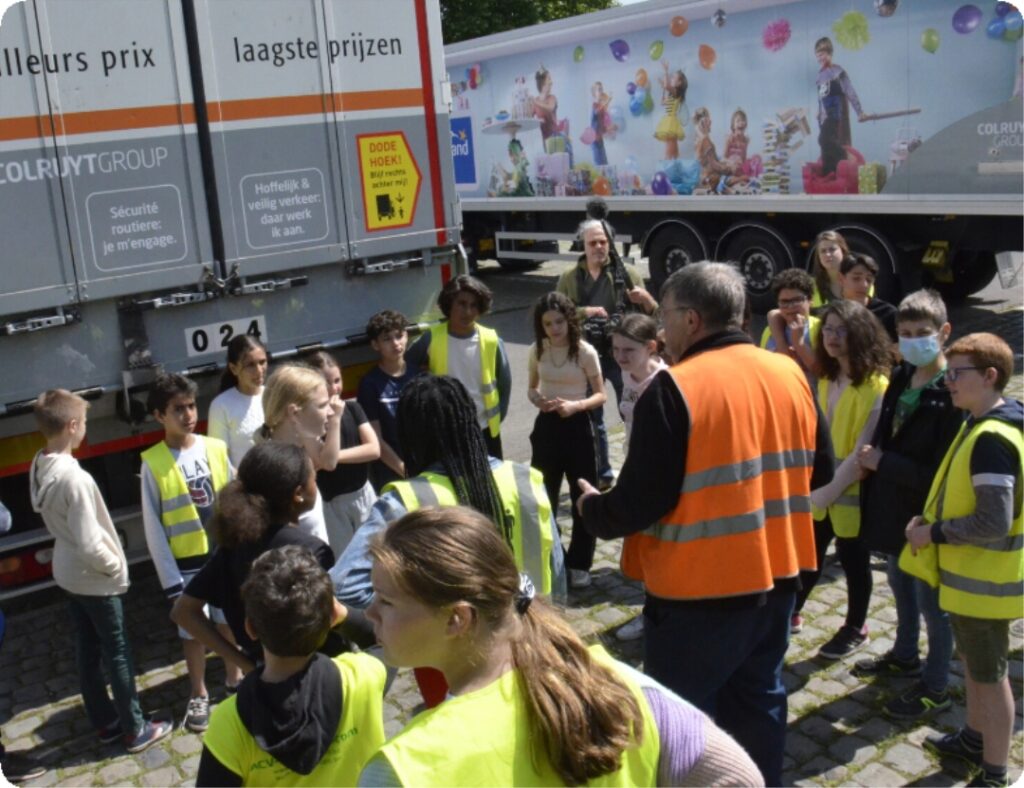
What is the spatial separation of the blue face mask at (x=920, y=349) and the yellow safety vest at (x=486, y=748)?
2902 millimetres

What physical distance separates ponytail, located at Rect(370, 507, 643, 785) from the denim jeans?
116 inches

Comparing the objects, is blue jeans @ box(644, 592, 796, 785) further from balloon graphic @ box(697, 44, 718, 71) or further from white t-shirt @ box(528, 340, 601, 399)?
balloon graphic @ box(697, 44, 718, 71)

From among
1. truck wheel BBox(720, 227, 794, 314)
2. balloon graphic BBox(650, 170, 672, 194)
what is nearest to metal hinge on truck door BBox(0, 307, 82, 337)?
truck wheel BBox(720, 227, 794, 314)

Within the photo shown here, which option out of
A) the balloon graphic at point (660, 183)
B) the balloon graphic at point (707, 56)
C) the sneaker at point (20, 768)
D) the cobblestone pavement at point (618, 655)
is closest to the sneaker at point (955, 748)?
the cobblestone pavement at point (618, 655)

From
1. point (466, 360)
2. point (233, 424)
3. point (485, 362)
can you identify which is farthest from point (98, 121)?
point (485, 362)

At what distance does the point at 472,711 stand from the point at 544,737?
108 mm

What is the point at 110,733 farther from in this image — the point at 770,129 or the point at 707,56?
the point at 707,56

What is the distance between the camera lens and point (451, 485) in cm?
293

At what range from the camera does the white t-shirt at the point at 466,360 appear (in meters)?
5.56

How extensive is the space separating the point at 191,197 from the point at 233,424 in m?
1.16

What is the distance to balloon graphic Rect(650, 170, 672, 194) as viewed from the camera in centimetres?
1356

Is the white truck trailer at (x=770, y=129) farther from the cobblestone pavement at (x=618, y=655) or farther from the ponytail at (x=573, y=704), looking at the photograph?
the ponytail at (x=573, y=704)

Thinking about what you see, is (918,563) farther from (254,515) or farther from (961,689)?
(254,515)

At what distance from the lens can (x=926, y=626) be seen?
4.36 meters
